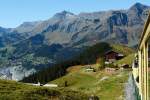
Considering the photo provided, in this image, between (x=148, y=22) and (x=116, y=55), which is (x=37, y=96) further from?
(x=116, y=55)

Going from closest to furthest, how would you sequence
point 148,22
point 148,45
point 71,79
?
point 148,22
point 148,45
point 71,79

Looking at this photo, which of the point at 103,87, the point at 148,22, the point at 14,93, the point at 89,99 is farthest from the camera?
the point at 103,87

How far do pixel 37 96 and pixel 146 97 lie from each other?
39866mm

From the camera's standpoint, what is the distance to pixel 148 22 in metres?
11.4

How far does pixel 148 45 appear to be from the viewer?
44.9 feet

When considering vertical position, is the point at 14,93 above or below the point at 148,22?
below

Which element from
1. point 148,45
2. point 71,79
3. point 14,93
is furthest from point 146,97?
point 71,79

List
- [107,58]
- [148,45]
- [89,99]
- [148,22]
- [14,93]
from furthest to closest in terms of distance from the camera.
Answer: [107,58], [89,99], [14,93], [148,45], [148,22]

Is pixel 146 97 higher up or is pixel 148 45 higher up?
pixel 148 45

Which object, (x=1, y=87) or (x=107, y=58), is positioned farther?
(x=107, y=58)

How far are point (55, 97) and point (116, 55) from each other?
143430 mm

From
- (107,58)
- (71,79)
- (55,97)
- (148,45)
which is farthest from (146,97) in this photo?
(107,58)

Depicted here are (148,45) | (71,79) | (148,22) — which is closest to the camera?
(148,22)

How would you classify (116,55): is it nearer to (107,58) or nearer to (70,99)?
(107,58)
